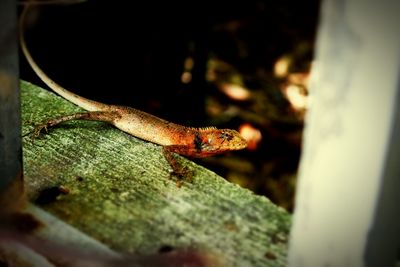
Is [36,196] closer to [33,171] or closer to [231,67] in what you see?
[33,171]

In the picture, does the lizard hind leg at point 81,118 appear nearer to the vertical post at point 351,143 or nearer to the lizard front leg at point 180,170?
the lizard front leg at point 180,170

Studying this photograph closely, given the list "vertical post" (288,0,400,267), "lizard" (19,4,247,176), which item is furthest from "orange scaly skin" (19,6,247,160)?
"vertical post" (288,0,400,267)

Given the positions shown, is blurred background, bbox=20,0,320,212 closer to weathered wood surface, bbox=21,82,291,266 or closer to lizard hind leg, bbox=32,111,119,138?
lizard hind leg, bbox=32,111,119,138

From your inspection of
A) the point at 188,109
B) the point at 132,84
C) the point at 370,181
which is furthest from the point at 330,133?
the point at 132,84

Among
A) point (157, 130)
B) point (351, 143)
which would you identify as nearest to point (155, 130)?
point (157, 130)

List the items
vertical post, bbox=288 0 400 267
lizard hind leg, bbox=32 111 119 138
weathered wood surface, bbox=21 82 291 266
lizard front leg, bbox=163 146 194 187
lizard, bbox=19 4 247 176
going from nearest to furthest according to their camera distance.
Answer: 1. vertical post, bbox=288 0 400 267
2. weathered wood surface, bbox=21 82 291 266
3. lizard front leg, bbox=163 146 194 187
4. lizard hind leg, bbox=32 111 119 138
5. lizard, bbox=19 4 247 176

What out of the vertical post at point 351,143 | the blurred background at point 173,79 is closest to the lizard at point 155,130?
the blurred background at point 173,79
